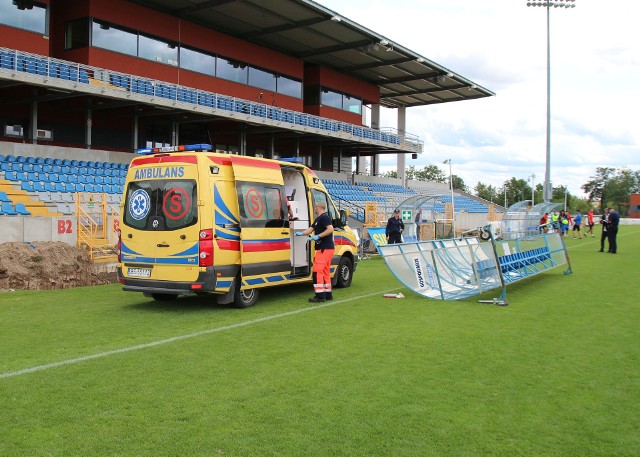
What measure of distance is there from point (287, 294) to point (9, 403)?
7052 millimetres

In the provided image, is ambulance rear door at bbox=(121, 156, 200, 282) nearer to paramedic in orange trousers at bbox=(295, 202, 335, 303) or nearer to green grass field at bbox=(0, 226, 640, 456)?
green grass field at bbox=(0, 226, 640, 456)

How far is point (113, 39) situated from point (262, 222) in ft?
63.5

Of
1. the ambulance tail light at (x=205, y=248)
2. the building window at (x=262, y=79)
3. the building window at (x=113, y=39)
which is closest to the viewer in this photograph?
the ambulance tail light at (x=205, y=248)

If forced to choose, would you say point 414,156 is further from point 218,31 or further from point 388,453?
point 388,453

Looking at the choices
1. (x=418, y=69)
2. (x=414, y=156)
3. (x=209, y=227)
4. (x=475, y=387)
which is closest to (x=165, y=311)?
(x=209, y=227)

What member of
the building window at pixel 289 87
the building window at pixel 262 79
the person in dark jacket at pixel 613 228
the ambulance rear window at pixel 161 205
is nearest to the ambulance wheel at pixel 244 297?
the ambulance rear window at pixel 161 205

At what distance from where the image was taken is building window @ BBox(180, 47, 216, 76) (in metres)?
28.5

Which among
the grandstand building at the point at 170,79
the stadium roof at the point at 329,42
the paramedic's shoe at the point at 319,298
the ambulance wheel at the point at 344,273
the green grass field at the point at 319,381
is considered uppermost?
the stadium roof at the point at 329,42

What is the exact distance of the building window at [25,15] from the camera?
21547mm

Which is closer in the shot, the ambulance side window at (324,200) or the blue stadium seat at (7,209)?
the ambulance side window at (324,200)

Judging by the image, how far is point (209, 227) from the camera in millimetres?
8875

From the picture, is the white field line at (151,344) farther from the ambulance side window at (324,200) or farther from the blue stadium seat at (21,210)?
the blue stadium seat at (21,210)

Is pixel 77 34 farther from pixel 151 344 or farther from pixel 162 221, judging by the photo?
pixel 151 344

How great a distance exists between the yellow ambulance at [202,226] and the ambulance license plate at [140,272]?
0.02m
